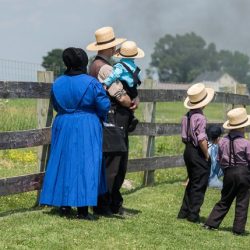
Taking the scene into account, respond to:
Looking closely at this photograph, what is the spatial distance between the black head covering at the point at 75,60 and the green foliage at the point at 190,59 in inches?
5163

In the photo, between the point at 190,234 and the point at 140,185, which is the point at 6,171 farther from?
the point at 190,234

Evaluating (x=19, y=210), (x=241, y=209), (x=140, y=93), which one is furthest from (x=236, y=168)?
(x=140, y=93)

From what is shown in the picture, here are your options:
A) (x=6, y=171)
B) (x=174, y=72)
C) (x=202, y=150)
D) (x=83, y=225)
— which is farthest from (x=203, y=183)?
(x=174, y=72)

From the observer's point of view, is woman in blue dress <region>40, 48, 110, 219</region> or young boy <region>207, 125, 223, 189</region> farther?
young boy <region>207, 125, 223, 189</region>

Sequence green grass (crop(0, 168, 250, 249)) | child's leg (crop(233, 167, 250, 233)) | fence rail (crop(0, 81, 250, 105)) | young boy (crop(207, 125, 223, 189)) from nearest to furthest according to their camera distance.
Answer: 1. green grass (crop(0, 168, 250, 249))
2. fence rail (crop(0, 81, 250, 105))
3. child's leg (crop(233, 167, 250, 233))
4. young boy (crop(207, 125, 223, 189))

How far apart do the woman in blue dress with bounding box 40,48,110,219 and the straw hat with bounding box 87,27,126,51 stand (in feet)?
1.81

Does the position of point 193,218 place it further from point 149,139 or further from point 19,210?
point 149,139

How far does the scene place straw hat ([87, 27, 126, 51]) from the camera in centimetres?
774

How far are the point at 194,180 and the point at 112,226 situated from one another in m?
1.38

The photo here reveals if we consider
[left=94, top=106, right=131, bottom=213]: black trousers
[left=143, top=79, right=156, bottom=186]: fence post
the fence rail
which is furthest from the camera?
[left=143, top=79, right=156, bottom=186]: fence post

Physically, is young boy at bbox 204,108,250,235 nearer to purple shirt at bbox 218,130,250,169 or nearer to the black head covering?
purple shirt at bbox 218,130,250,169

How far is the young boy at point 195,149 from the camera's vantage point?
7777 millimetres

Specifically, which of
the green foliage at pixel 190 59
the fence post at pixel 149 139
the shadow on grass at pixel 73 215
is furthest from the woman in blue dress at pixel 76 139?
the green foliage at pixel 190 59

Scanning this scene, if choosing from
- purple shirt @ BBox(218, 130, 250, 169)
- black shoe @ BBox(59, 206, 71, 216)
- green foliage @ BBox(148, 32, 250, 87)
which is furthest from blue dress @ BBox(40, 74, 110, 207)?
green foliage @ BBox(148, 32, 250, 87)
